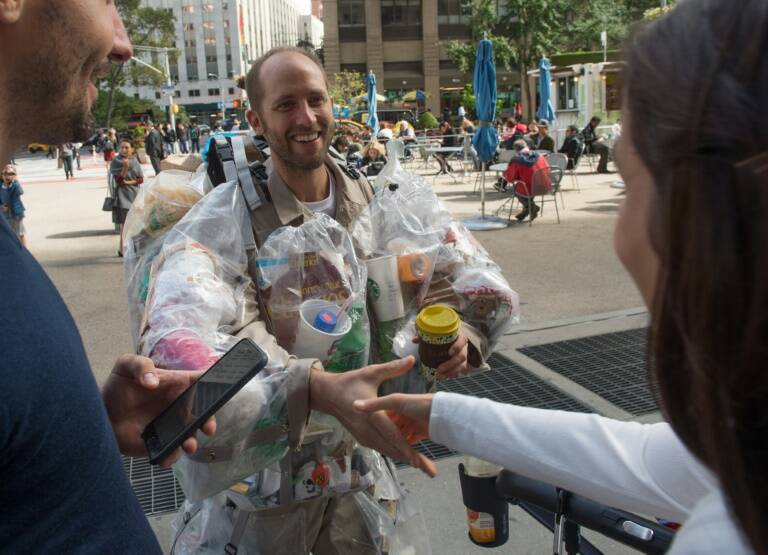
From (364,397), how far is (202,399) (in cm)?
43

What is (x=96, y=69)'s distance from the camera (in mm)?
1491

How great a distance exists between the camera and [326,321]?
1.96 m

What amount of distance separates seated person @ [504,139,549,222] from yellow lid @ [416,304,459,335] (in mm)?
9596

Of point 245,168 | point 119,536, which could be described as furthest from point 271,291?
point 119,536

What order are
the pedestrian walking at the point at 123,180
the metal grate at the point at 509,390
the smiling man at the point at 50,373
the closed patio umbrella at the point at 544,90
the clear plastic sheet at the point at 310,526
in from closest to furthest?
the smiling man at the point at 50,373, the clear plastic sheet at the point at 310,526, the metal grate at the point at 509,390, the pedestrian walking at the point at 123,180, the closed patio umbrella at the point at 544,90

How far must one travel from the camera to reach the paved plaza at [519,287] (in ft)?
12.0

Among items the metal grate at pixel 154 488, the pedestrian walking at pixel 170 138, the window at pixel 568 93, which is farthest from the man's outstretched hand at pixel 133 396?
the pedestrian walking at pixel 170 138

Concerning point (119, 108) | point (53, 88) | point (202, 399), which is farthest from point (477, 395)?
point (119, 108)

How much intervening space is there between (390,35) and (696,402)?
60.1 metres

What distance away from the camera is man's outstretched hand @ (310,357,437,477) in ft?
5.73

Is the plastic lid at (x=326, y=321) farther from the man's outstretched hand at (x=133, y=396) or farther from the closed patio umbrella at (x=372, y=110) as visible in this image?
the closed patio umbrella at (x=372, y=110)

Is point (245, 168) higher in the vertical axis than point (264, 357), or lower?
higher

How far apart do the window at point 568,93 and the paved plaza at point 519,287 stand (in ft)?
40.8

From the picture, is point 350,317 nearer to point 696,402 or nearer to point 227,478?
point 227,478
